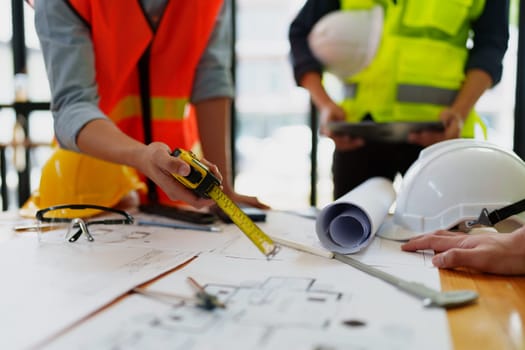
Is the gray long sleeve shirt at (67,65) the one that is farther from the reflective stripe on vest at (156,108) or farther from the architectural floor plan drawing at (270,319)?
the architectural floor plan drawing at (270,319)

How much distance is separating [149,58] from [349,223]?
0.72 metres

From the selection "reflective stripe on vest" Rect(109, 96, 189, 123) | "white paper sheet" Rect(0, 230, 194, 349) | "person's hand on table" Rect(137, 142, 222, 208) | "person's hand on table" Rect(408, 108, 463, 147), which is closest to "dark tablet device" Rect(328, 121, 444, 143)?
"person's hand on table" Rect(408, 108, 463, 147)

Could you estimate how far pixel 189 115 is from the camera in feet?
5.12

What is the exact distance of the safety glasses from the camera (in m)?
0.96

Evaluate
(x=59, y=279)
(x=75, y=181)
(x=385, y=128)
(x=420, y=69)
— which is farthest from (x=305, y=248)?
(x=420, y=69)

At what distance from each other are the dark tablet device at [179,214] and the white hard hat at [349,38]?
1.82 feet

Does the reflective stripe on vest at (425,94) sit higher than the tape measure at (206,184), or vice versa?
the reflective stripe on vest at (425,94)

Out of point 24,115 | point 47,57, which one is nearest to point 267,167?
point 24,115

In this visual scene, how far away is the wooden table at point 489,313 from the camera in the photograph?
0.50 m

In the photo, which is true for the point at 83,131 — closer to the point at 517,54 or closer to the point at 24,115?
the point at 517,54

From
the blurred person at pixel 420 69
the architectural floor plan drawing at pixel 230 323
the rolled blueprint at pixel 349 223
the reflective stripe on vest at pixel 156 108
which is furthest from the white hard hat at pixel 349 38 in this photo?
the architectural floor plan drawing at pixel 230 323

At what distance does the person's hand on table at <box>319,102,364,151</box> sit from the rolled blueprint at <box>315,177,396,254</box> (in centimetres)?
47

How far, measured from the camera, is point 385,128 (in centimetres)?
128

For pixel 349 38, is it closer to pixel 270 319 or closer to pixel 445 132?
pixel 445 132
